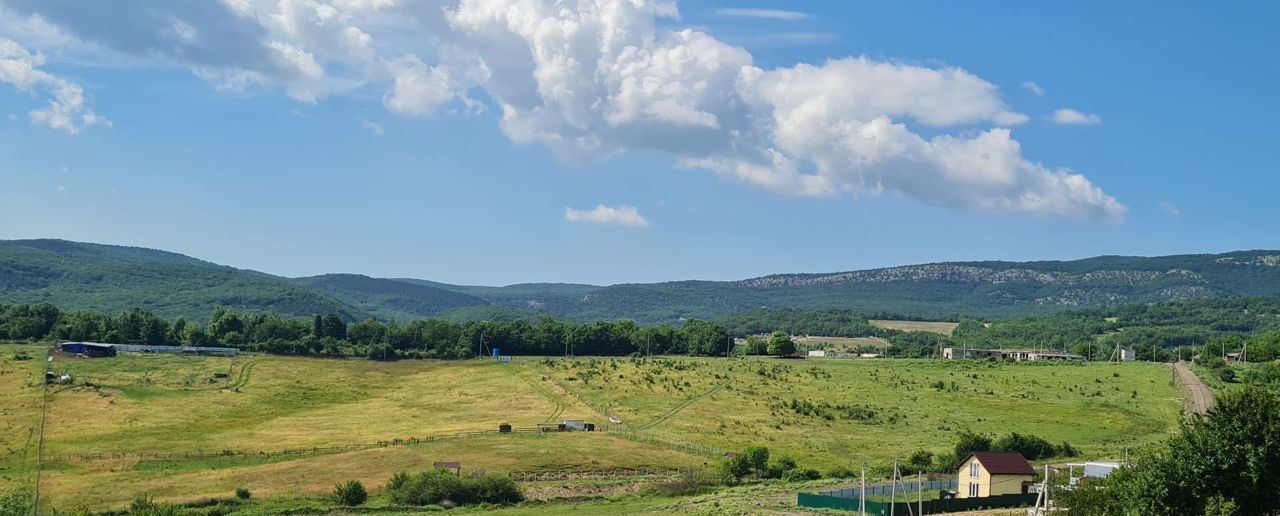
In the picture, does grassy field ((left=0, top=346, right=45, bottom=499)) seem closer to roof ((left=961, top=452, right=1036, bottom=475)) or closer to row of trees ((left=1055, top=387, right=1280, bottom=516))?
roof ((left=961, top=452, right=1036, bottom=475))

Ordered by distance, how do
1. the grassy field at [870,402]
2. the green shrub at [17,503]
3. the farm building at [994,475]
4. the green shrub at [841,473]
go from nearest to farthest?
1. the green shrub at [17,503]
2. the farm building at [994,475]
3. the green shrub at [841,473]
4. the grassy field at [870,402]

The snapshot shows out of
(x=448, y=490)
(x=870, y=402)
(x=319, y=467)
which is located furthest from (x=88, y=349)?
(x=870, y=402)

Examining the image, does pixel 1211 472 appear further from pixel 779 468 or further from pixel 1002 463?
pixel 779 468

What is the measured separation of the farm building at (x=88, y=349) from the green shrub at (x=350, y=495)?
85.4 meters

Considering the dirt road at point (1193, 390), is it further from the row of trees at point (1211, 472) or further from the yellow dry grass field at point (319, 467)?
the row of trees at point (1211, 472)

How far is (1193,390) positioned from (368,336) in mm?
126568

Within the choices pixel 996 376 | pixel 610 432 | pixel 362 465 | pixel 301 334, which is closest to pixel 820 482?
pixel 610 432

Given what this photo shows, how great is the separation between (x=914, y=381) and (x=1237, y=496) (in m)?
86.4

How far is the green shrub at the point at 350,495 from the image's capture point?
6888cm

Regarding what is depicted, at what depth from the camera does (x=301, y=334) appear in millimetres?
184375

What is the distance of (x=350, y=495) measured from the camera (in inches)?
2717

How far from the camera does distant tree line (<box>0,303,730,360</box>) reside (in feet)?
548

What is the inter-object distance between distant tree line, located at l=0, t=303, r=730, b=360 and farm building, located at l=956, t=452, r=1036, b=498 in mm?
110584

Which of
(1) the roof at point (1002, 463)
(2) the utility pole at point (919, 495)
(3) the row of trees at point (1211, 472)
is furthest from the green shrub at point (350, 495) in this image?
(3) the row of trees at point (1211, 472)
